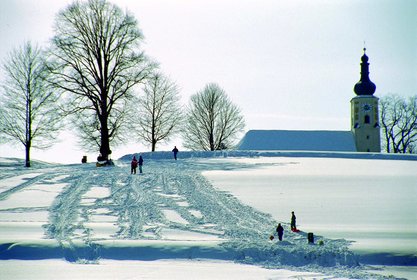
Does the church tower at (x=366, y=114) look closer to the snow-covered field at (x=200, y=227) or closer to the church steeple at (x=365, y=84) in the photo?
the church steeple at (x=365, y=84)

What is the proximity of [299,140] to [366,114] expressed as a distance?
12.0 m

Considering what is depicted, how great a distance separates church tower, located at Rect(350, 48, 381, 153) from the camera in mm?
72606

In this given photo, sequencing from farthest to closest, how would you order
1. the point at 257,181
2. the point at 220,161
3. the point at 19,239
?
1. the point at 220,161
2. the point at 257,181
3. the point at 19,239

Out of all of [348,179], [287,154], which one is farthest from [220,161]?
[348,179]

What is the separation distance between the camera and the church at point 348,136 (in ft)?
236

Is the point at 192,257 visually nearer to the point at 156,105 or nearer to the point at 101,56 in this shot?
the point at 101,56

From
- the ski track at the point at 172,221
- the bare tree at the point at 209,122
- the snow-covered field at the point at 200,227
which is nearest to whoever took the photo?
the snow-covered field at the point at 200,227

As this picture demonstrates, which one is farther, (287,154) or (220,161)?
(287,154)

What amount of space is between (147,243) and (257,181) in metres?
14.3

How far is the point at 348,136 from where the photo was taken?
7250 centimetres

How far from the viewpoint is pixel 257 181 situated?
90.9ft

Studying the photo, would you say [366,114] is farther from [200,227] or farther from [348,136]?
[200,227]

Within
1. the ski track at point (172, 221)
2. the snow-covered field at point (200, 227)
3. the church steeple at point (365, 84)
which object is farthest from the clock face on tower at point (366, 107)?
the ski track at point (172, 221)

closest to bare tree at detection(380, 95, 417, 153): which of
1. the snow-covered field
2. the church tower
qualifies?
the church tower
